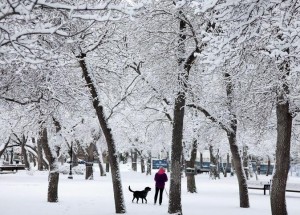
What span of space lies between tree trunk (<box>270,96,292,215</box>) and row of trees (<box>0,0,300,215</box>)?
0.03 meters

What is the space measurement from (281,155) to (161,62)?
5587 millimetres

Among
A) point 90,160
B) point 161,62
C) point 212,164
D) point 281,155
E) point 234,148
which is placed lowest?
point 212,164

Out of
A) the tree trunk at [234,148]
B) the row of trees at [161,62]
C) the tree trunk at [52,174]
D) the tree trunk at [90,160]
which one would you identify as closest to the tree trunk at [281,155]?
the row of trees at [161,62]

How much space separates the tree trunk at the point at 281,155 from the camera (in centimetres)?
1054

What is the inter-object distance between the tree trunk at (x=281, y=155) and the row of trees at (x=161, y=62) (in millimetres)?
25

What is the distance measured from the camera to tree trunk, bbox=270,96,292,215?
10539 millimetres

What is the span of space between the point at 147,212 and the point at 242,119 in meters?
5.23

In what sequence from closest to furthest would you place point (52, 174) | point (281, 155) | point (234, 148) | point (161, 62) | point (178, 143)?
point (281, 155), point (178, 143), point (161, 62), point (234, 148), point (52, 174)

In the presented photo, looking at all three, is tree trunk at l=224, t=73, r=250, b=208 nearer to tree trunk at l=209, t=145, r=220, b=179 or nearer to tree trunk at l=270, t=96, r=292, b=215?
tree trunk at l=270, t=96, r=292, b=215

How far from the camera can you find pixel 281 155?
10648mm

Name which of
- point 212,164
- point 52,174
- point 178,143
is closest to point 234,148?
point 178,143

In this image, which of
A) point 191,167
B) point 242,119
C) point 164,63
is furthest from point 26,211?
point 191,167

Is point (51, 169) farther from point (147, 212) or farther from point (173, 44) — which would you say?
point (173, 44)

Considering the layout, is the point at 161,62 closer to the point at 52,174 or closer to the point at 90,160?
the point at 52,174
